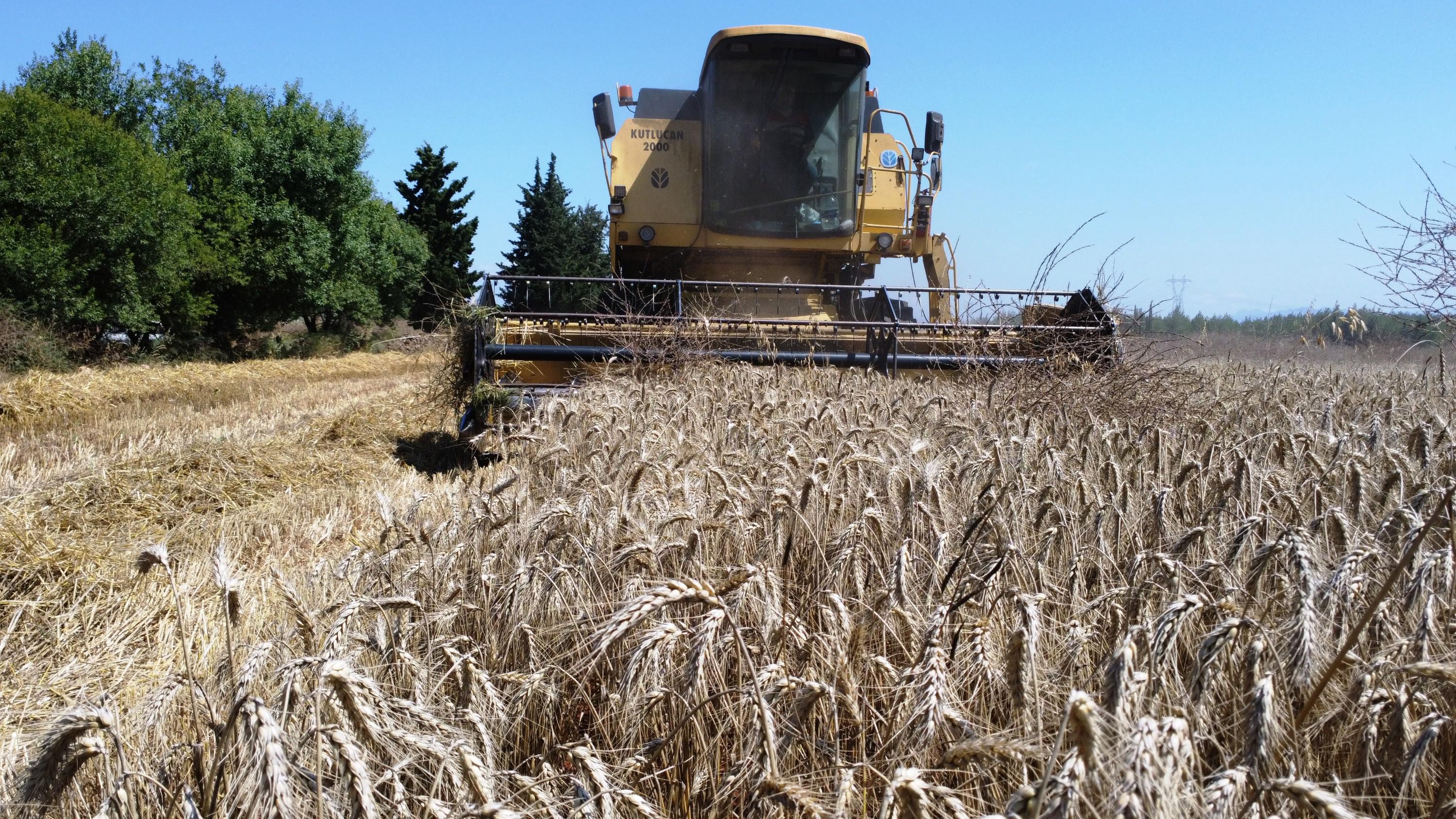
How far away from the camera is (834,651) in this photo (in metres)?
1.91

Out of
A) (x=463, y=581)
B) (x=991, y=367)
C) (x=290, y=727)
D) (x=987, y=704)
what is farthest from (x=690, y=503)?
(x=991, y=367)

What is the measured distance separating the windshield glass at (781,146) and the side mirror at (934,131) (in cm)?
70

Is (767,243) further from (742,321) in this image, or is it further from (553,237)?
(553,237)

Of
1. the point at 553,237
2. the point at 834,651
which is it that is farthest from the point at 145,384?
the point at 553,237

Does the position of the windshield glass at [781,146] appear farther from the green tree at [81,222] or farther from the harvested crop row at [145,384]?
the green tree at [81,222]

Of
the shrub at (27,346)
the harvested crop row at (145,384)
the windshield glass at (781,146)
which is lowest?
the harvested crop row at (145,384)

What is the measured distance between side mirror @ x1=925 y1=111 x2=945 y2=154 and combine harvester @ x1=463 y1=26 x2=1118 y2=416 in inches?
0.6

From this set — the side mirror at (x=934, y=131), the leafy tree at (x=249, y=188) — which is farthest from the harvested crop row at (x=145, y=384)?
the side mirror at (x=934, y=131)

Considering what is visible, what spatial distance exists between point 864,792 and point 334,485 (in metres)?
5.36

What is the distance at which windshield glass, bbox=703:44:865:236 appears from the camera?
8.38 metres

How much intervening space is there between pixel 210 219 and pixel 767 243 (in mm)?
23672

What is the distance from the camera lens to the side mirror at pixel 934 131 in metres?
8.66

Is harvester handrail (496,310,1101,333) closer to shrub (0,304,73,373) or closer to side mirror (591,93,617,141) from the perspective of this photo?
side mirror (591,93,617,141)

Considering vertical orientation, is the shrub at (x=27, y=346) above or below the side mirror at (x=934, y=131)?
below
